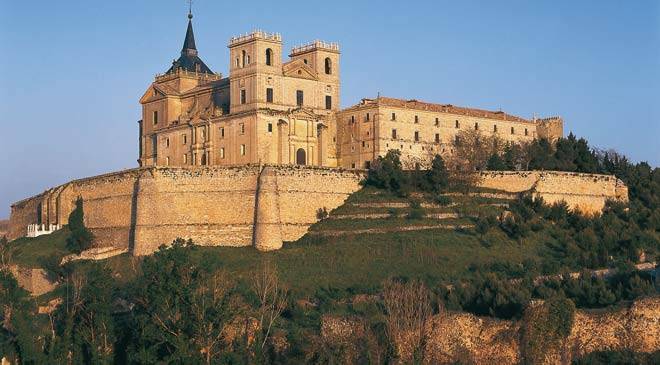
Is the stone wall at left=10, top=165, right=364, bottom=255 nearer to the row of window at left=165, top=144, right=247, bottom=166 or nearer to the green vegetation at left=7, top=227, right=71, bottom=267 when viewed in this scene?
the green vegetation at left=7, top=227, right=71, bottom=267

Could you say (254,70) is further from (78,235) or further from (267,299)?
(267,299)

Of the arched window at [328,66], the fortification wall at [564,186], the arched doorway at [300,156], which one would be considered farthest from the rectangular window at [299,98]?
the fortification wall at [564,186]

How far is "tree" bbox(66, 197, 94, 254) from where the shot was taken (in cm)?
6531

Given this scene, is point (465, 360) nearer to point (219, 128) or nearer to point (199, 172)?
point (199, 172)

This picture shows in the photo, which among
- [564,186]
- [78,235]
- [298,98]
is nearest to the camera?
[564,186]

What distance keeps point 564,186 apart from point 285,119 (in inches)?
524

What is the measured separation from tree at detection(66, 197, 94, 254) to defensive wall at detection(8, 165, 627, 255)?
0.55 meters

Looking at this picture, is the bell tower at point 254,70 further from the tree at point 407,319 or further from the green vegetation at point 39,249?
the tree at point 407,319

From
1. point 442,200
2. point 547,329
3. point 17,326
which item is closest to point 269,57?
point 442,200

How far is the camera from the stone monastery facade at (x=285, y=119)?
67.3 metres

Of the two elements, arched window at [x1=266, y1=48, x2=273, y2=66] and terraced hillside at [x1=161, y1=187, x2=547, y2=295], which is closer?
terraced hillside at [x1=161, y1=187, x2=547, y2=295]

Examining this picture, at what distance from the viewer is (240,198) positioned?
6197 centimetres

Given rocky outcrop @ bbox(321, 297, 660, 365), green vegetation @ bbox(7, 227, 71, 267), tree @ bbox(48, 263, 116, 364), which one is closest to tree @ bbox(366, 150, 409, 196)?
green vegetation @ bbox(7, 227, 71, 267)

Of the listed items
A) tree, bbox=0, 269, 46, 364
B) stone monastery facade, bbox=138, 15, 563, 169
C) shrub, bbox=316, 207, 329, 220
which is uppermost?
stone monastery facade, bbox=138, 15, 563, 169
